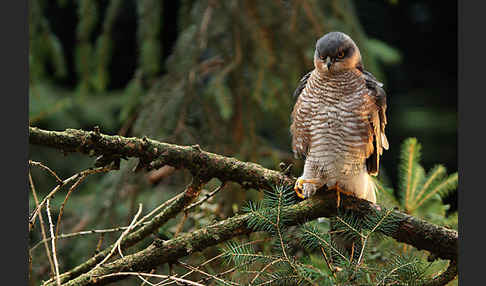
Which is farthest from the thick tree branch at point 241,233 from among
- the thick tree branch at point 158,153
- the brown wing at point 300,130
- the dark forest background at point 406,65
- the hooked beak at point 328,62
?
the dark forest background at point 406,65

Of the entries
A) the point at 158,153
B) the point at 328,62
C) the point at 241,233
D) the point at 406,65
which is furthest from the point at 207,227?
the point at 406,65

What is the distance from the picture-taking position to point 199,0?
2055 mm

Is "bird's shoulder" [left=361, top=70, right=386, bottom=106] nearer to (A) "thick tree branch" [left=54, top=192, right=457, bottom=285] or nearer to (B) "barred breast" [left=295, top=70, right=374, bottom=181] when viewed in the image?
(B) "barred breast" [left=295, top=70, right=374, bottom=181]

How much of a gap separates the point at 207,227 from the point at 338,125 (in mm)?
468

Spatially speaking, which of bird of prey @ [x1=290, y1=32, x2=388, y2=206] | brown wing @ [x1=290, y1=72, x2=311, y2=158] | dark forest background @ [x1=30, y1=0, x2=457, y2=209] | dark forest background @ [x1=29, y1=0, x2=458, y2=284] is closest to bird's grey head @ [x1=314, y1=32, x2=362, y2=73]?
bird of prey @ [x1=290, y1=32, x2=388, y2=206]

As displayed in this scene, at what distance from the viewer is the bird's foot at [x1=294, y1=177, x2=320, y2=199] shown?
48.8 inches

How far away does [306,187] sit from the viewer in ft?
4.26

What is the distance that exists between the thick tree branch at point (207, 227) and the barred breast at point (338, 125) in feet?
0.44

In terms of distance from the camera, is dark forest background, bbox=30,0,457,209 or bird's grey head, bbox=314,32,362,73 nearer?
bird's grey head, bbox=314,32,362,73

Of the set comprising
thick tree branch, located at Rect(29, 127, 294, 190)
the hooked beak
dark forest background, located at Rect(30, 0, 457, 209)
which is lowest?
dark forest background, located at Rect(30, 0, 457, 209)

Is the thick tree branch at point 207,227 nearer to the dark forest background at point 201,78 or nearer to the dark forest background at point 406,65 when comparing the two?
the dark forest background at point 201,78

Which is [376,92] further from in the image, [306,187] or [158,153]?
[158,153]

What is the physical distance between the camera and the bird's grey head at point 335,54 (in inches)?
51.9
